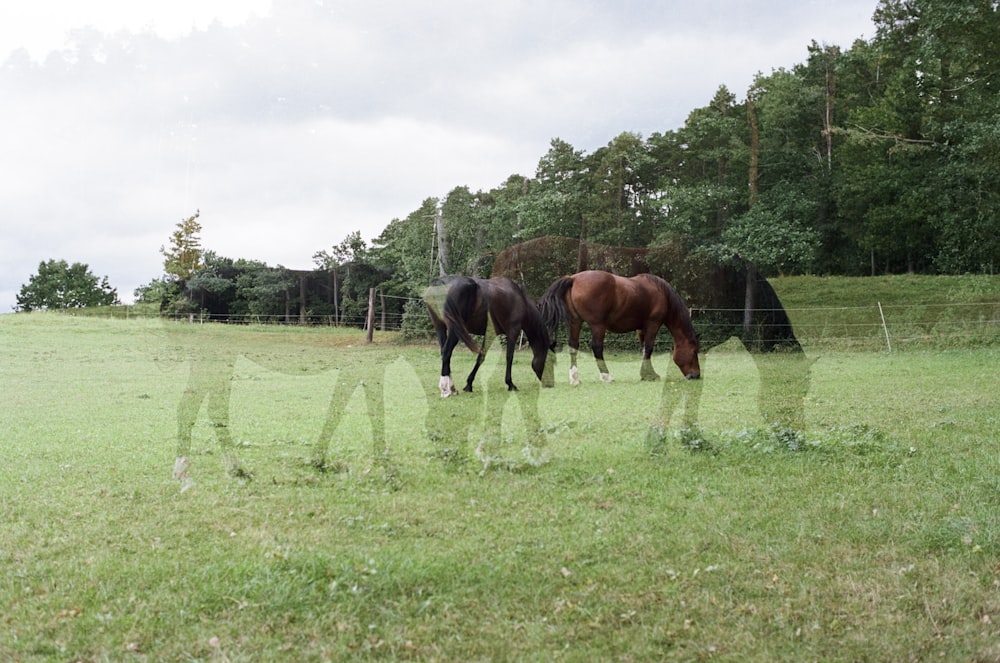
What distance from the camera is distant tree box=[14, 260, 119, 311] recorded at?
5581cm

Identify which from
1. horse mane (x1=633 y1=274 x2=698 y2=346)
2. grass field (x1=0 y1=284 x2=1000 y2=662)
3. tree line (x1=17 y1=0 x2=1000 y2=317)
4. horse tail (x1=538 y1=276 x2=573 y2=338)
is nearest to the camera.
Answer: grass field (x1=0 y1=284 x2=1000 y2=662)

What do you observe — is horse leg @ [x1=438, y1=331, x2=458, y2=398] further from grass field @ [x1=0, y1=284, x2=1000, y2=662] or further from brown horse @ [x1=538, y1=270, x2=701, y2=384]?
brown horse @ [x1=538, y1=270, x2=701, y2=384]

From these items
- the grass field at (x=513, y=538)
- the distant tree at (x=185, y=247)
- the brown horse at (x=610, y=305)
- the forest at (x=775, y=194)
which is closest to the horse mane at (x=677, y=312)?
the brown horse at (x=610, y=305)

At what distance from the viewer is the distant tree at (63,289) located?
55.8m

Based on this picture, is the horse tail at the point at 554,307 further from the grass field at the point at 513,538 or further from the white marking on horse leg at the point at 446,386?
the grass field at the point at 513,538

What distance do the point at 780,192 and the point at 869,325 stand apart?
1190cm

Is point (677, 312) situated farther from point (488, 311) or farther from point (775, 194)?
point (775, 194)

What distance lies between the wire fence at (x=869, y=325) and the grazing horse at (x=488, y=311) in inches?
416

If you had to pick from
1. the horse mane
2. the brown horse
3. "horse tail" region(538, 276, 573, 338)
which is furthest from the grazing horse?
the horse mane

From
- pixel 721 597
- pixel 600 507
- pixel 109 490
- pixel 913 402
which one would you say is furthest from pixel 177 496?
pixel 913 402

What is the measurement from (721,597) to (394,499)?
103 inches

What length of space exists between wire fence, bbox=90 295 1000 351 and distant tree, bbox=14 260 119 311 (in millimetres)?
38605

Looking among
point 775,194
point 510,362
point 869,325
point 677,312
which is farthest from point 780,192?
point 510,362

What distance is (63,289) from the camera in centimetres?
5791
